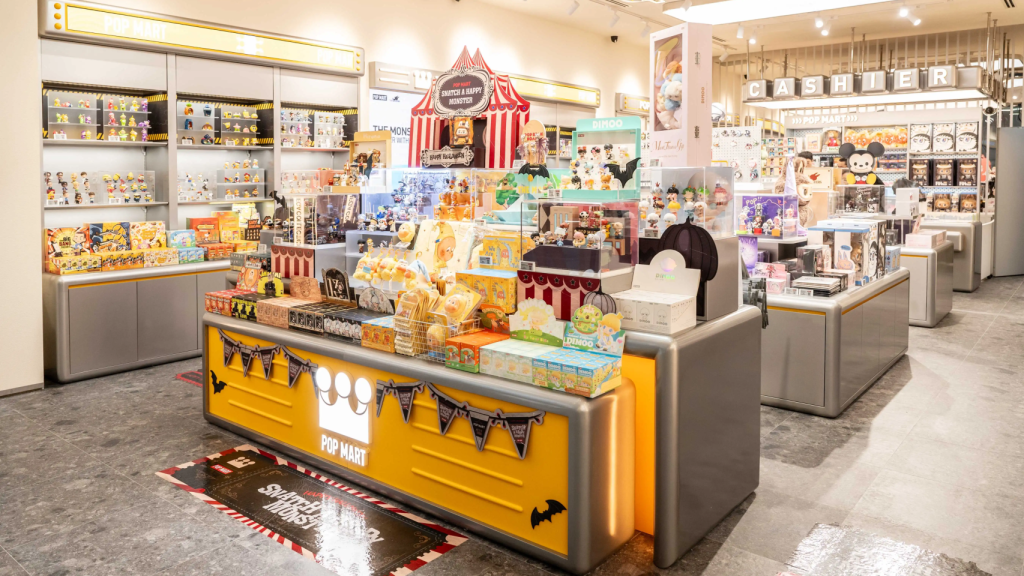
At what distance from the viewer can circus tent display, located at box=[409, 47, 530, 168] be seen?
4.07 metres

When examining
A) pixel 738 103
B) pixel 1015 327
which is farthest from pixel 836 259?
pixel 738 103

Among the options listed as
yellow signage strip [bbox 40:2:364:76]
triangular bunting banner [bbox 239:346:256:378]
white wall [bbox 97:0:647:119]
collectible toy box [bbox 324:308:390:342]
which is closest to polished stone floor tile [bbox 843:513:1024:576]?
collectible toy box [bbox 324:308:390:342]

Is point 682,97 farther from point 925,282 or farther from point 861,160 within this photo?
point 925,282

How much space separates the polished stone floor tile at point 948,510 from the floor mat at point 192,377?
454cm

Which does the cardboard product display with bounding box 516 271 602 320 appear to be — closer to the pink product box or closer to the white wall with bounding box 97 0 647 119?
the white wall with bounding box 97 0 647 119

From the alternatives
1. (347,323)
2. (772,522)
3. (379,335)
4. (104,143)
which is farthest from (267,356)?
(104,143)

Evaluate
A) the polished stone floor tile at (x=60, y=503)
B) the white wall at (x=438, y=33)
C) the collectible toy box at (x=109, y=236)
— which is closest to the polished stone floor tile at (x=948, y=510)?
the polished stone floor tile at (x=60, y=503)

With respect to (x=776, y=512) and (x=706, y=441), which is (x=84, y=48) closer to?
(x=706, y=441)

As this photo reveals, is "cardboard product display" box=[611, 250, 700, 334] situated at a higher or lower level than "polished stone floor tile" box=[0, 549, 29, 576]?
higher

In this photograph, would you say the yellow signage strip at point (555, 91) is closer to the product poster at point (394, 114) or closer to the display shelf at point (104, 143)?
the product poster at point (394, 114)

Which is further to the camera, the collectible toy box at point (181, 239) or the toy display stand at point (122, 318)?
the collectible toy box at point (181, 239)

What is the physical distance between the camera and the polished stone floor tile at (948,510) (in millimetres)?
3066

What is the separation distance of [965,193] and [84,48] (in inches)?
429

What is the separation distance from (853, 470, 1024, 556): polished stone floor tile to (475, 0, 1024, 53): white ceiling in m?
6.30
